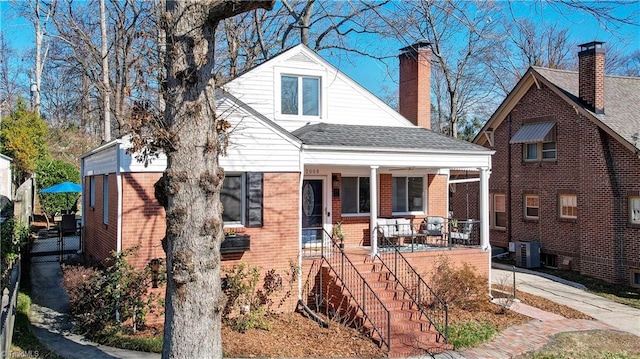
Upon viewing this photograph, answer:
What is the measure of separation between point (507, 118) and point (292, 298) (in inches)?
556

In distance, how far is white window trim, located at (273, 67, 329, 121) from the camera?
13.8m

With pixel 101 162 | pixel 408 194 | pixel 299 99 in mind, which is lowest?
pixel 408 194

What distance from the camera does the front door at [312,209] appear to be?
14.4 metres

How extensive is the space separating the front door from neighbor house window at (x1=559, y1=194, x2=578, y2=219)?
9.90 meters

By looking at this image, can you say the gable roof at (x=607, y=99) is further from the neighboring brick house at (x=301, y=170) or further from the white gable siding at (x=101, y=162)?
the white gable siding at (x=101, y=162)

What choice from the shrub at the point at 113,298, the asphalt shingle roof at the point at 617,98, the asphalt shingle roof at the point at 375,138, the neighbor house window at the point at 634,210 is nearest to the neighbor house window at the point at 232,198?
the asphalt shingle roof at the point at 375,138

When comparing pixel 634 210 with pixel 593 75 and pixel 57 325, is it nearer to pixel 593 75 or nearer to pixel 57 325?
pixel 593 75

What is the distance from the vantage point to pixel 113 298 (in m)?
9.47

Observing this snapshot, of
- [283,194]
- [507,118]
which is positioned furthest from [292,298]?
[507,118]

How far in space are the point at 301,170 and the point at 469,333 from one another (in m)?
5.04

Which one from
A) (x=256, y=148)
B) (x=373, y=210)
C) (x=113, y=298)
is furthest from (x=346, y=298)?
(x=113, y=298)

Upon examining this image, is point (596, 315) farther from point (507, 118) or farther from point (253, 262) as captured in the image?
point (507, 118)

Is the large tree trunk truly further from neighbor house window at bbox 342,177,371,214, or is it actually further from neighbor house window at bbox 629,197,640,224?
neighbor house window at bbox 629,197,640,224

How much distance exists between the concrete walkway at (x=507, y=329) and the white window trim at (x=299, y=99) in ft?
23.1
